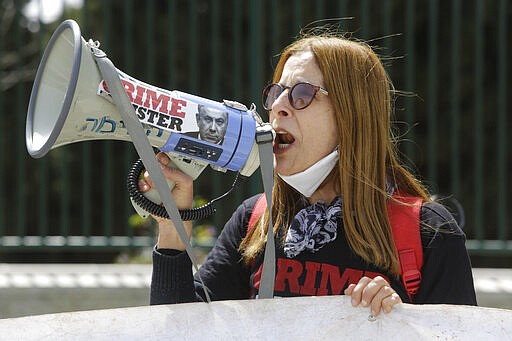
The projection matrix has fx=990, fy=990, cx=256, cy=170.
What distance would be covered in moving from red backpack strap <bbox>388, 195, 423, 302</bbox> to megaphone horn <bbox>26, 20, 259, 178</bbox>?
13.8 inches

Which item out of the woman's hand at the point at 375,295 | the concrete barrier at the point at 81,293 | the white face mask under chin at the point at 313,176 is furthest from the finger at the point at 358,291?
the concrete barrier at the point at 81,293

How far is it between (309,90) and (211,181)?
13.9ft

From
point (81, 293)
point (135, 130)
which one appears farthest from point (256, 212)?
point (81, 293)

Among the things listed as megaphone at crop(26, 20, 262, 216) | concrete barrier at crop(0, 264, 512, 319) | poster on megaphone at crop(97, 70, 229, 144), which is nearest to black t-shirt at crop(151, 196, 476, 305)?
megaphone at crop(26, 20, 262, 216)

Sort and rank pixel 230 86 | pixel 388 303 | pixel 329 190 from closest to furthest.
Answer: pixel 388 303 → pixel 329 190 → pixel 230 86

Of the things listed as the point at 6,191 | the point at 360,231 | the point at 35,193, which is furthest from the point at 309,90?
the point at 6,191

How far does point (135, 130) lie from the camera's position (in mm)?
2053

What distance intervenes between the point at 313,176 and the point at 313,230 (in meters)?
0.14

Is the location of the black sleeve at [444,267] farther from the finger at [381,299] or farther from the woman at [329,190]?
the finger at [381,299]

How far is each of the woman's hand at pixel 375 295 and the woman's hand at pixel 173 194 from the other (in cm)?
45

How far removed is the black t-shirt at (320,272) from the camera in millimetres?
2195

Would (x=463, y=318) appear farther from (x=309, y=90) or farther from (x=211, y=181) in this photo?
(x=211, y=181)

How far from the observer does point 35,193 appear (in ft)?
24.6

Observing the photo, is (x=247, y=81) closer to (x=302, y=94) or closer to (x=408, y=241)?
(x=302, y=94)
